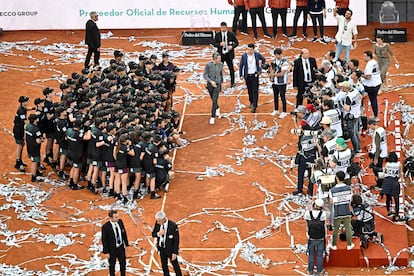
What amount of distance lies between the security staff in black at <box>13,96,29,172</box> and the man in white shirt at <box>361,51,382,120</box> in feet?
24.9

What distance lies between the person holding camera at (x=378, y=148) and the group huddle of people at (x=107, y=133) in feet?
13.9

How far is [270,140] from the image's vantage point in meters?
23.9

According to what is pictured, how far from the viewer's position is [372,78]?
75.7 feet

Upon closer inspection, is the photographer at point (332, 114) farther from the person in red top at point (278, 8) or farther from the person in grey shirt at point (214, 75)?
the person in red top at point (278, 8)

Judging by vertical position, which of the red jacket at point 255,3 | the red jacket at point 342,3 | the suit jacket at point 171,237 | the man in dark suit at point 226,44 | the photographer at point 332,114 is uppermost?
the red jacket at point 255,3

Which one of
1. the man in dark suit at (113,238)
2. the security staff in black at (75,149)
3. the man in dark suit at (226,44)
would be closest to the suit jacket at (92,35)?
the man in dark suit at (226,44)

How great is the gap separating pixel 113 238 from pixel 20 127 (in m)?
6.08

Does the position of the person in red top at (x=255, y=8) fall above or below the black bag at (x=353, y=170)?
above

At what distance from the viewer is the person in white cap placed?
17.6 metres

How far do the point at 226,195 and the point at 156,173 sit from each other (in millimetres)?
1535

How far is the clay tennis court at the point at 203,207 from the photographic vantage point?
1888 centimetres

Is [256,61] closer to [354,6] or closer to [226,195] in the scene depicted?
[226,195]

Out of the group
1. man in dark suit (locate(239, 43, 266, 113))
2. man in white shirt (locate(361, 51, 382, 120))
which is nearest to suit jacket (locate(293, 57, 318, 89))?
man in dark suit (locate(239, 43, 266, 113))

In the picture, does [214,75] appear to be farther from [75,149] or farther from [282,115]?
[75,149]
